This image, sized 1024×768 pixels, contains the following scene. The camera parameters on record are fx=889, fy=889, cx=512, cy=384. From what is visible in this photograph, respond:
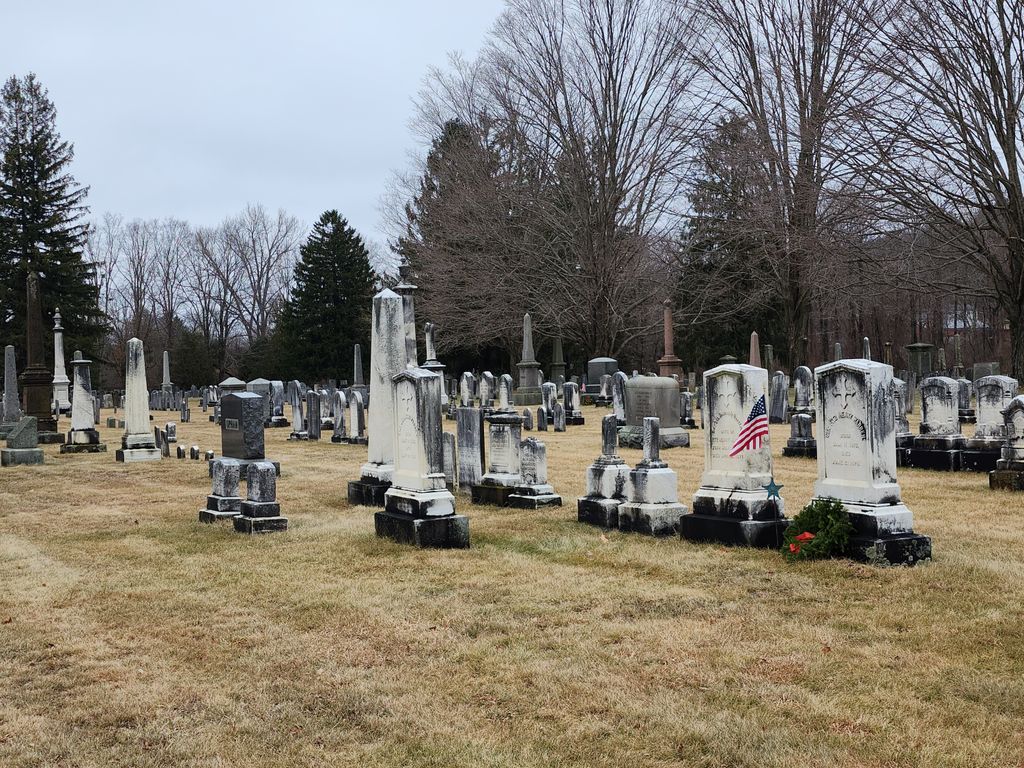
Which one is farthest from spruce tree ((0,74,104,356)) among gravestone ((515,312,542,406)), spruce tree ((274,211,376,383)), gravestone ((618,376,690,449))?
gravestone ((618,376,690,449))

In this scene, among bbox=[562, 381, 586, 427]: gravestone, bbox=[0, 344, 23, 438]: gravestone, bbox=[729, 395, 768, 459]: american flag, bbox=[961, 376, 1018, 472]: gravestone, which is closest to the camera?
bbox=[729, 395, 768, 459]: american flag

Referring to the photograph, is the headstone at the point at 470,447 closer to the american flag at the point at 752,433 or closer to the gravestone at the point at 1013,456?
the american flag at the point at 752,433

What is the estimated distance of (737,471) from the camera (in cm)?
809

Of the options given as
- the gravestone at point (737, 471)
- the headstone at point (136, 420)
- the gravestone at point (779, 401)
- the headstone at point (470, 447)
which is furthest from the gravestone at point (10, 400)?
the gravestone at point (737, 471)

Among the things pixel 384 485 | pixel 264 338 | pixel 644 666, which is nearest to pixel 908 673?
pixel 644 666

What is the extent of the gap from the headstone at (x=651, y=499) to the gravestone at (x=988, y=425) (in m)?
6.39

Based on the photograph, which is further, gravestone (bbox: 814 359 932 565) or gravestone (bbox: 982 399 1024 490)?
gravestone (bbox: 982 399 1024 490)

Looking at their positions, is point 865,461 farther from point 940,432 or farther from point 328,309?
point 328,309

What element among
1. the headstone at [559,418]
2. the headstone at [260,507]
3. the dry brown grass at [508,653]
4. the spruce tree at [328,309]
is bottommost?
the dry brown grass at [508,653]

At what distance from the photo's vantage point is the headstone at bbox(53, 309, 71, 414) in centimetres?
2456

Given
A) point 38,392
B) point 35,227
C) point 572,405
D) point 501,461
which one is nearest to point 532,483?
point 501,461

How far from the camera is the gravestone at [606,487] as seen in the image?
9086 millimetres

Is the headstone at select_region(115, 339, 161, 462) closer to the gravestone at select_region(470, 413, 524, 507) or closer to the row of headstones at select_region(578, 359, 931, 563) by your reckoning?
the gravestone at select_region(470, 413, 524, 507)

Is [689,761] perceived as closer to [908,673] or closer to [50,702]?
[908,673]
